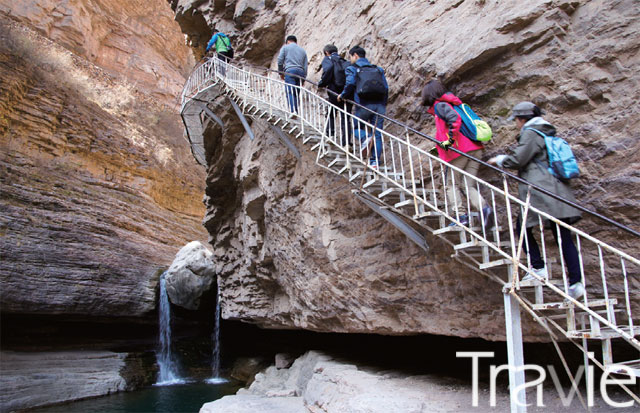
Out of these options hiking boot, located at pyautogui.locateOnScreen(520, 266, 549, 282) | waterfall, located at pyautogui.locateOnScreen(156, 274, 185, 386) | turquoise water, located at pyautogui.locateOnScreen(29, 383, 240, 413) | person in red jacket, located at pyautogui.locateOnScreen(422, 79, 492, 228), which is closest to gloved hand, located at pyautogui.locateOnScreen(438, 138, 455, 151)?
person in red jacket, located at pyautogui.locateOnScreen(422, 79, 492, 228)

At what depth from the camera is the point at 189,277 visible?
15680 mm

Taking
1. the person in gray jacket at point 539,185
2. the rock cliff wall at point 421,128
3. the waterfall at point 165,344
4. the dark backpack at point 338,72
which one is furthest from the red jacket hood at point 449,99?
the waterfall at point 165,344

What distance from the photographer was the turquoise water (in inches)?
447

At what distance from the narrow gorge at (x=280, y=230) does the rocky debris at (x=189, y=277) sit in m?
0.08

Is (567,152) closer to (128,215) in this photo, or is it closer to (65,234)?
(65,234)

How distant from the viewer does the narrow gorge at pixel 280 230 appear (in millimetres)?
5512

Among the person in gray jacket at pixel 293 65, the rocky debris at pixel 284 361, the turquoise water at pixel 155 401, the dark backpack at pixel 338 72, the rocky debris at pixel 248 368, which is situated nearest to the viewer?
the dark backpack at pixel 338 72

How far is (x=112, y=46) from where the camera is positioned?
105 ft

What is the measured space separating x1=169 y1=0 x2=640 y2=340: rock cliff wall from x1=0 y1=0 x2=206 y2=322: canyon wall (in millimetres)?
6043

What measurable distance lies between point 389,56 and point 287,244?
4.59 metres

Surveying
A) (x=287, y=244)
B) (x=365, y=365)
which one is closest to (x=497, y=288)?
(x=365, y=365)

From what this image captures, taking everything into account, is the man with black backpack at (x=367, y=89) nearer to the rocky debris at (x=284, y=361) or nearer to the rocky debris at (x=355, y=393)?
the rocky debris at (x=355, y=393)

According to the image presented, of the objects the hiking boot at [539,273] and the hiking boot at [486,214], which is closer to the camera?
the hiking boot at [539,273]

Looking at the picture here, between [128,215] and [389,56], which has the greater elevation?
[389,56]
